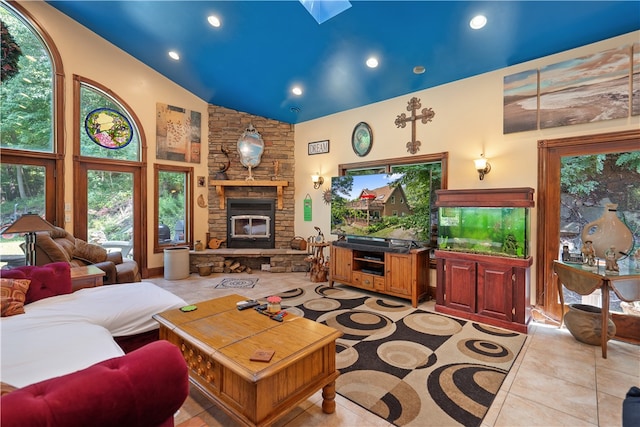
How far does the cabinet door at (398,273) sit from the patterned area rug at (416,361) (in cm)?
26

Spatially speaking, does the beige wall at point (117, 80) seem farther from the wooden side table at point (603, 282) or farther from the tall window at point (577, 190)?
the wooden side table at point (603, 282)

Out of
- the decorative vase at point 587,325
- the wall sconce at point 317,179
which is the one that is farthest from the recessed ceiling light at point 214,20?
the decorative vase at point 587,325

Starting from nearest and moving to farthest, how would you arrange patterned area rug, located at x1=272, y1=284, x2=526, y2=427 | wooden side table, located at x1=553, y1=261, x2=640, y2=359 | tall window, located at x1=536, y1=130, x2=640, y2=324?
patterned area rug, located at x1=272, y1=284, x2=526, y2=427 → wooden side table, located at x1=553, y1=261, x2=640, y2=359 → tall window, located at x1=536, y1=130, x2=640, y2=324

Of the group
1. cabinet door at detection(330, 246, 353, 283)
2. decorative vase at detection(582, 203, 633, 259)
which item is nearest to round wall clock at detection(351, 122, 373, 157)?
cabinet door at detection(330, 246, 353, 283)

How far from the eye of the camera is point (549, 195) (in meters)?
3.43

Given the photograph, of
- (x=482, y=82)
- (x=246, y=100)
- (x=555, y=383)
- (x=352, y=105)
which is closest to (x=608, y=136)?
(x=482, y=82)

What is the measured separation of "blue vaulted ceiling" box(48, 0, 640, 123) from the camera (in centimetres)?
290

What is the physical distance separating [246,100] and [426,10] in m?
3.73

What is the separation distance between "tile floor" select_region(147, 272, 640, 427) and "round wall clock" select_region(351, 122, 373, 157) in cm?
353

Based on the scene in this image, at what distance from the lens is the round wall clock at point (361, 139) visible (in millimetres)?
5035

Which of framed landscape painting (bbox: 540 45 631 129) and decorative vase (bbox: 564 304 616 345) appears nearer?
decorative vase (bbox: 564 304 616 345)

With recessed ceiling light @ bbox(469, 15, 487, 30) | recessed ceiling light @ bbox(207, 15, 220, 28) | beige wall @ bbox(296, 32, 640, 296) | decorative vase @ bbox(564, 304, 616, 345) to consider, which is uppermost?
recessed ceiling light @ bbox(207, 15, 220, 28)

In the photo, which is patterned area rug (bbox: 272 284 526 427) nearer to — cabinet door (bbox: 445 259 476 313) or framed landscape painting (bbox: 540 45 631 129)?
cabinet door (bbox: 445 259 476 313)

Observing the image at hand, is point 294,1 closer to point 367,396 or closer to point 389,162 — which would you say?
point 389,162
